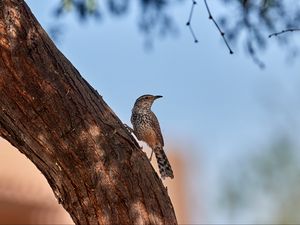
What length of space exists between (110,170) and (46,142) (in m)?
0.28

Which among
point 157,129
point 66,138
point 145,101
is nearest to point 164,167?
point 157,129

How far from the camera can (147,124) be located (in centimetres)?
483

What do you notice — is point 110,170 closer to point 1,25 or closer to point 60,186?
point 60,186

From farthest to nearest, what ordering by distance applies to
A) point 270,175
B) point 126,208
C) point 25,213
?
point 270,175, point 25,213, point 126,208

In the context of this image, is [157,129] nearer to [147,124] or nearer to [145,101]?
[147,124]

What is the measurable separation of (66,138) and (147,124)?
6.14ft

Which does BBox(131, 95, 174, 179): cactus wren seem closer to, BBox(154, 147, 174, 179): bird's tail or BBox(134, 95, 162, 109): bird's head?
BBox(134, 95, 162, 109): bird's head

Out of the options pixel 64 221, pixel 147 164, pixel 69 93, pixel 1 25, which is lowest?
pixel 147 164

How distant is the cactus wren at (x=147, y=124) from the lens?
4.75 m

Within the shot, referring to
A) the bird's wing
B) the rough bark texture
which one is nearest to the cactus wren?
the bird's wing

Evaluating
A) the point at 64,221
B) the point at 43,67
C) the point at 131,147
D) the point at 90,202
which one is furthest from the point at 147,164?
the point at 64,221

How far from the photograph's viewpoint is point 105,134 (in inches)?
120

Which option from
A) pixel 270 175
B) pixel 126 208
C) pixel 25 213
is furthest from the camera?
pixel 270 175

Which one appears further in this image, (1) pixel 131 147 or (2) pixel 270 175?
(2) pixel 270 175
